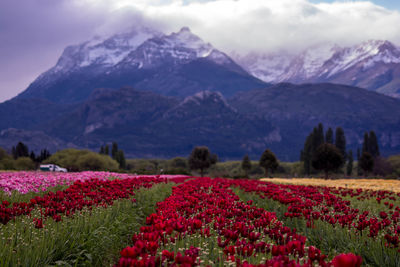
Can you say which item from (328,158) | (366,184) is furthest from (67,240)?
(328,158)

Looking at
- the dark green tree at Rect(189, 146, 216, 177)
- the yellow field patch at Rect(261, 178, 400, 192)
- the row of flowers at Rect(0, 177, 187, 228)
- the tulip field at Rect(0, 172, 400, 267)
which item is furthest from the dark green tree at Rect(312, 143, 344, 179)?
the row of flowers at Rect(0, 177, 187, 228)

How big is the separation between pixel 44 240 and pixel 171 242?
A: 9.20 ft

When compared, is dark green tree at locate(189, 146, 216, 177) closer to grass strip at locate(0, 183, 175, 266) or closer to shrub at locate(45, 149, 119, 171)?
shrub at locate(45, 149, 119, 171)

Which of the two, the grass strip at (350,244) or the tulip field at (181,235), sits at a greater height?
the tulip field at (181,235)

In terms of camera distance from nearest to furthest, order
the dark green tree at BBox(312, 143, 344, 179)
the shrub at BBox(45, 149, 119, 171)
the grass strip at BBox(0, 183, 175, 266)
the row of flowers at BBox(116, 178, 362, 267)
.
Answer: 1. the row of flowers at BBox(116, 178, 362, 267)
2. the grass strip at BBox(0, 183, 175, 266)
3. the dark green tree at BBox(312, 143, 344, 179)
4. the shrub at BBox(45, 149, 119, 171)

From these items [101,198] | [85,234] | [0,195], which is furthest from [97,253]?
[0,195]

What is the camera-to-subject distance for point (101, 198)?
12188 mm

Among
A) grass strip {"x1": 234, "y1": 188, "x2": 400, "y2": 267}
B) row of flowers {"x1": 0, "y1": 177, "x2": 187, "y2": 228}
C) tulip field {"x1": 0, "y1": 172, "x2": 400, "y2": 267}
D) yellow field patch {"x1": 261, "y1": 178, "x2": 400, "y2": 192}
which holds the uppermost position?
row of flowers {"x1": 0, "y1": 177, "x2": 187, "y2": 228}

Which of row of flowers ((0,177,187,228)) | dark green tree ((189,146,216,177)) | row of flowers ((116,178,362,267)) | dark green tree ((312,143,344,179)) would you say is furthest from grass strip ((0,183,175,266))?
dark green tree ((189,146,216,177))

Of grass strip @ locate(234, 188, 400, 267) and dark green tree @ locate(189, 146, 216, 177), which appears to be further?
dark green tree @ locate(189, 146, 216, 177)

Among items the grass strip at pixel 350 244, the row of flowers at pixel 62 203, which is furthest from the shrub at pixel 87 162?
the grass strip at pixel 350 244

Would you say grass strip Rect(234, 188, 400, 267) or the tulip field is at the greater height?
the tulip field

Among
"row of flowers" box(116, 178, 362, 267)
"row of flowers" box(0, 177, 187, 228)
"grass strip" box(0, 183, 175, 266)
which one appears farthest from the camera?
"row of flowers" box(0, 177, 187, 228)

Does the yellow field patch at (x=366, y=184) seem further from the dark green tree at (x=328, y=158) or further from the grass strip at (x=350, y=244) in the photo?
the dark green tree at (x=328, y=158)
